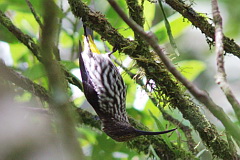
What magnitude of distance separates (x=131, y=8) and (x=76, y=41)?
1003 millimetres

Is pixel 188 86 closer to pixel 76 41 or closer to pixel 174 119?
pixel 174 119

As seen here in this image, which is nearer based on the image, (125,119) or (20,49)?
(125,119)

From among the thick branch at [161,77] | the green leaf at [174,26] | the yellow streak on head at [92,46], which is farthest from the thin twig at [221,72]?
the yellow streak on head at [92,46]

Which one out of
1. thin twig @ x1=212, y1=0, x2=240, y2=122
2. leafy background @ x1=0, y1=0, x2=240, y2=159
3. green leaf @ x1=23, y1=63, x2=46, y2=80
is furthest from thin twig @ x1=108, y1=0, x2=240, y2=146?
green leaf @ x1=23, y1=63, x2=46, y2=80

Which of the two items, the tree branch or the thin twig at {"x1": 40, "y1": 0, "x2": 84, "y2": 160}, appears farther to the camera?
the tree branch

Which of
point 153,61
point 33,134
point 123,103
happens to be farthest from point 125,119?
point 33,134

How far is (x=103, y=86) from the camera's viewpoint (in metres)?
3.17

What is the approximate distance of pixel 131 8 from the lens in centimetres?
226

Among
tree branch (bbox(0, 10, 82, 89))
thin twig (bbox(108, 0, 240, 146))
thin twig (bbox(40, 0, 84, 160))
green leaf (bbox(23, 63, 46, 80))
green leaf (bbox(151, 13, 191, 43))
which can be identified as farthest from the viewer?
green leaf (bbox(151, 13, 191, 43))

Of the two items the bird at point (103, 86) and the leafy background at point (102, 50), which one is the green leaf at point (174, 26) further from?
the bird at point (103, 86)

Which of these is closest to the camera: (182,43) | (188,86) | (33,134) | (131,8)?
(33,134)

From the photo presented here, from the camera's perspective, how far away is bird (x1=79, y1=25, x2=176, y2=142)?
9.65 ft

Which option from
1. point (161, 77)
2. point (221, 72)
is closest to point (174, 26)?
point (161, 77)

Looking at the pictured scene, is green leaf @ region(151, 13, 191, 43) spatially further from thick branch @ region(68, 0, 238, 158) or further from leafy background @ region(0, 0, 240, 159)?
thick branch @ region(68, 0, 238, 158)
